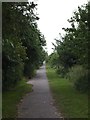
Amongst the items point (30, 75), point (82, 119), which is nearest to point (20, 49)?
point (82, 119)

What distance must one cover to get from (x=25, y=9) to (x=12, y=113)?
603 cm

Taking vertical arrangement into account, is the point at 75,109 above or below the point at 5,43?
below

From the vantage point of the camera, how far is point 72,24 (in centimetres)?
2748

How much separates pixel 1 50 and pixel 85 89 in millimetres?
6896

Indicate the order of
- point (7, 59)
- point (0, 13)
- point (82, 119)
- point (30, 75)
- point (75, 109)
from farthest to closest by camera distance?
point (30, 75) → point (7, 59) → point (75, 109) → point (0, 13) → point (82, 119)

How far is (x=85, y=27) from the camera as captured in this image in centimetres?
2322

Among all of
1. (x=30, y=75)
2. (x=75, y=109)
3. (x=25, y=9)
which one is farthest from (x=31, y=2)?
(x=30, y=75)

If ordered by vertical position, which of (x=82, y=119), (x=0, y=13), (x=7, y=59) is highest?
(x=0, y=13)

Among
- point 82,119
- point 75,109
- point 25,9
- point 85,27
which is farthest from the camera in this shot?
point 85,27

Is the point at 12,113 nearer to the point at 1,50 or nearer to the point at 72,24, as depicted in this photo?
the point at 1,50

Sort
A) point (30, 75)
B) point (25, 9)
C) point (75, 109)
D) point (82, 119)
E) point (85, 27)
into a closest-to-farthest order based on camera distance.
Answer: point (82, 119) → point (75, 109) → point (25, 9) → point (85, 27) → point (30, 75)

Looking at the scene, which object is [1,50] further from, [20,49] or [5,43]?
[20,49]

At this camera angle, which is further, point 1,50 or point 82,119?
point 1,50

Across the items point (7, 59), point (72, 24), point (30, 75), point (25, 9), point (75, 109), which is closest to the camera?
point (75, 109)
